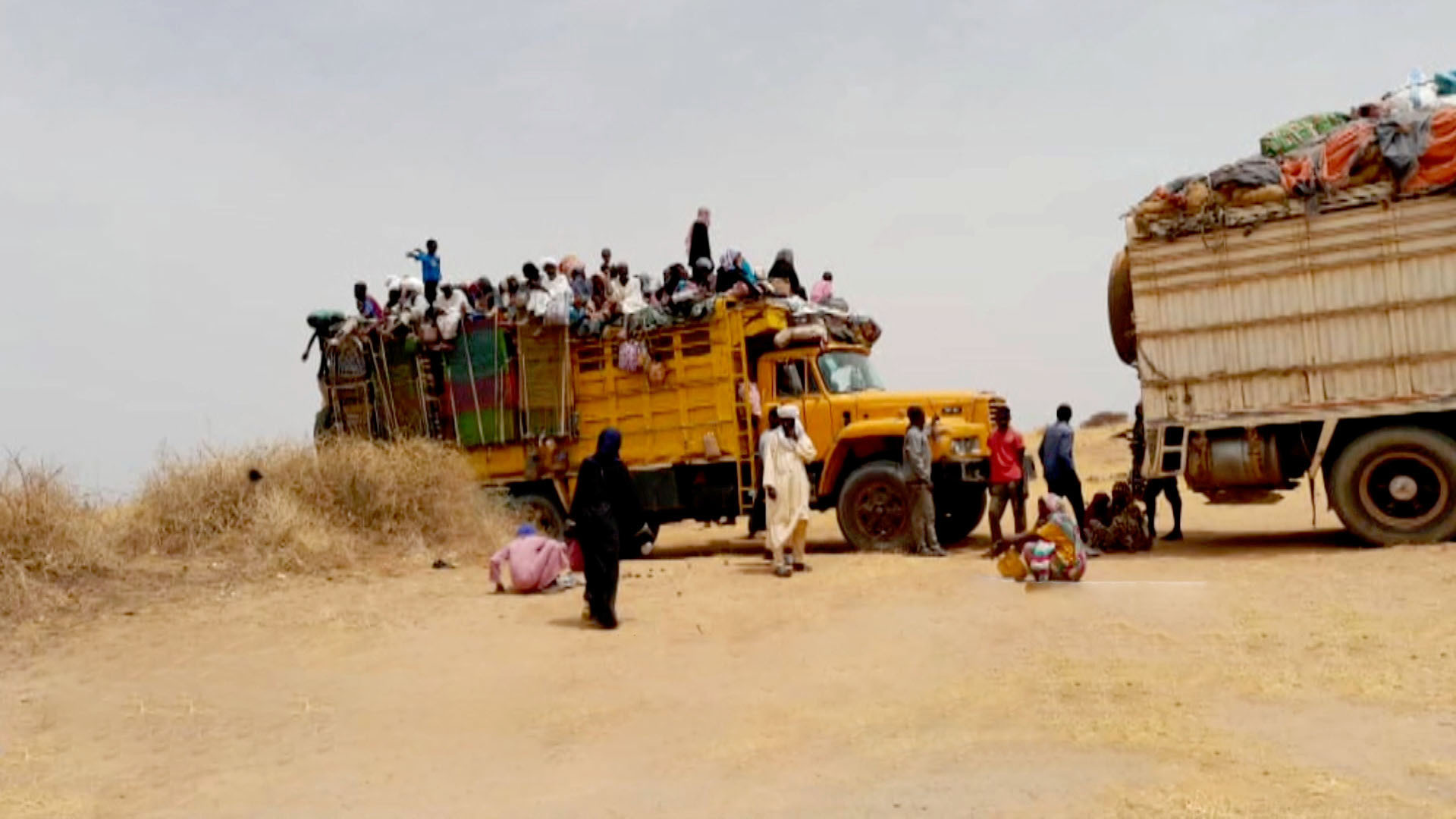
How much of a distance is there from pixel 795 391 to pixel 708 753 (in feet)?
25.9

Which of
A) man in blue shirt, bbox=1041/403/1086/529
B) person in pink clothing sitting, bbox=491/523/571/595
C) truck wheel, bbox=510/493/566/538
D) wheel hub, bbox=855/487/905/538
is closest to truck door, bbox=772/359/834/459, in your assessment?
wheel hub, bbox=855/487/905/538

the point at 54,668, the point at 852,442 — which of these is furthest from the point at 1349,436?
the point at 54,668

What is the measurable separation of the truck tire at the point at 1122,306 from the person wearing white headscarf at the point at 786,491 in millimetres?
3599

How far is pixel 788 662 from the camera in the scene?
7852mm

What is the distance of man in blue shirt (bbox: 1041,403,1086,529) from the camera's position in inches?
493

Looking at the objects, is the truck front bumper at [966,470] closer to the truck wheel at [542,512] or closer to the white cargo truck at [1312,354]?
the white cargo truck at [1312,354]

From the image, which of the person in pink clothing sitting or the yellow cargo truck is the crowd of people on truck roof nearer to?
the yellow cargo truck

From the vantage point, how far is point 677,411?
14070 mm

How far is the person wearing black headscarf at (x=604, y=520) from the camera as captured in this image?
9.12 m

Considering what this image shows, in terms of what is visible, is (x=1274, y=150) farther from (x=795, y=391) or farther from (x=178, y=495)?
→ (x=178, y=495)

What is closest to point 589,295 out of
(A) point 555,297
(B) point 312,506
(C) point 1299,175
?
(A) point 555,297

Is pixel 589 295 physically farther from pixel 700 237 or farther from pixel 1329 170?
pixel 1329 170

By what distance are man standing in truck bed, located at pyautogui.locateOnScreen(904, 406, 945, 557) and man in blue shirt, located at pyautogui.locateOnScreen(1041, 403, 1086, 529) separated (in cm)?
120

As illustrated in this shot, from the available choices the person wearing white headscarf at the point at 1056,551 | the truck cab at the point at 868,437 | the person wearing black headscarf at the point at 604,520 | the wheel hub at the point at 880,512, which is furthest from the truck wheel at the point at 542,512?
the person wearing white headscarf at the point at 1056,551
